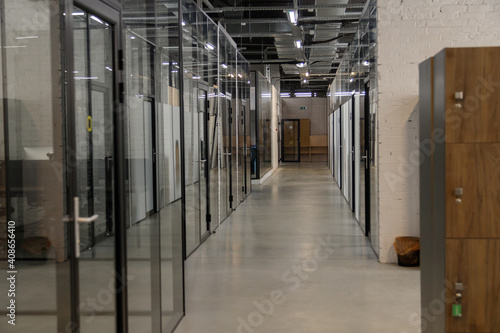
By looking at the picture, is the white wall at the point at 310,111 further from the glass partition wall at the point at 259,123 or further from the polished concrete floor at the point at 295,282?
the polished concrete floor at the point at 295,282

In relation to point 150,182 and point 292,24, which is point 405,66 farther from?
point 292,24

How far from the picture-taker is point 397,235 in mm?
6258

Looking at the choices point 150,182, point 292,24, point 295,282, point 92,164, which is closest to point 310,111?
point 292,24

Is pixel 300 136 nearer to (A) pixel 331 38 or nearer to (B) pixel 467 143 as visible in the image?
(A) pixel 331 38

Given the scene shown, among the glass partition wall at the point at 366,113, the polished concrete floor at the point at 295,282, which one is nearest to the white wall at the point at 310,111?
Answer: the glass partition wall at the point at 366,113

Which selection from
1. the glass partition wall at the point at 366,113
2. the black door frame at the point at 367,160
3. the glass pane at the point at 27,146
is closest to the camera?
the glass pane at the point at 27,146

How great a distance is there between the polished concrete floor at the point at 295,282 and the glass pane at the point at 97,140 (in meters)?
0.98

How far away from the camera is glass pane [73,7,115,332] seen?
3061 millimetres

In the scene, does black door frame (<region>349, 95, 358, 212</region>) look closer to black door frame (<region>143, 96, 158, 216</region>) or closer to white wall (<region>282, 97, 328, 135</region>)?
black door frame (<region>143, 96, 158, 216</region>)

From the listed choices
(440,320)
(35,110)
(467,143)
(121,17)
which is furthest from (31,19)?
(440,320)

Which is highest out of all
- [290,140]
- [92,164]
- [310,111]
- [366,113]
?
[310,111]

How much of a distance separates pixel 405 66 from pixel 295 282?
2764 mm

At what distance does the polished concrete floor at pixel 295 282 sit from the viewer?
14.1 feet

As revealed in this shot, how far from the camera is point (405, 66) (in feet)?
20.2
